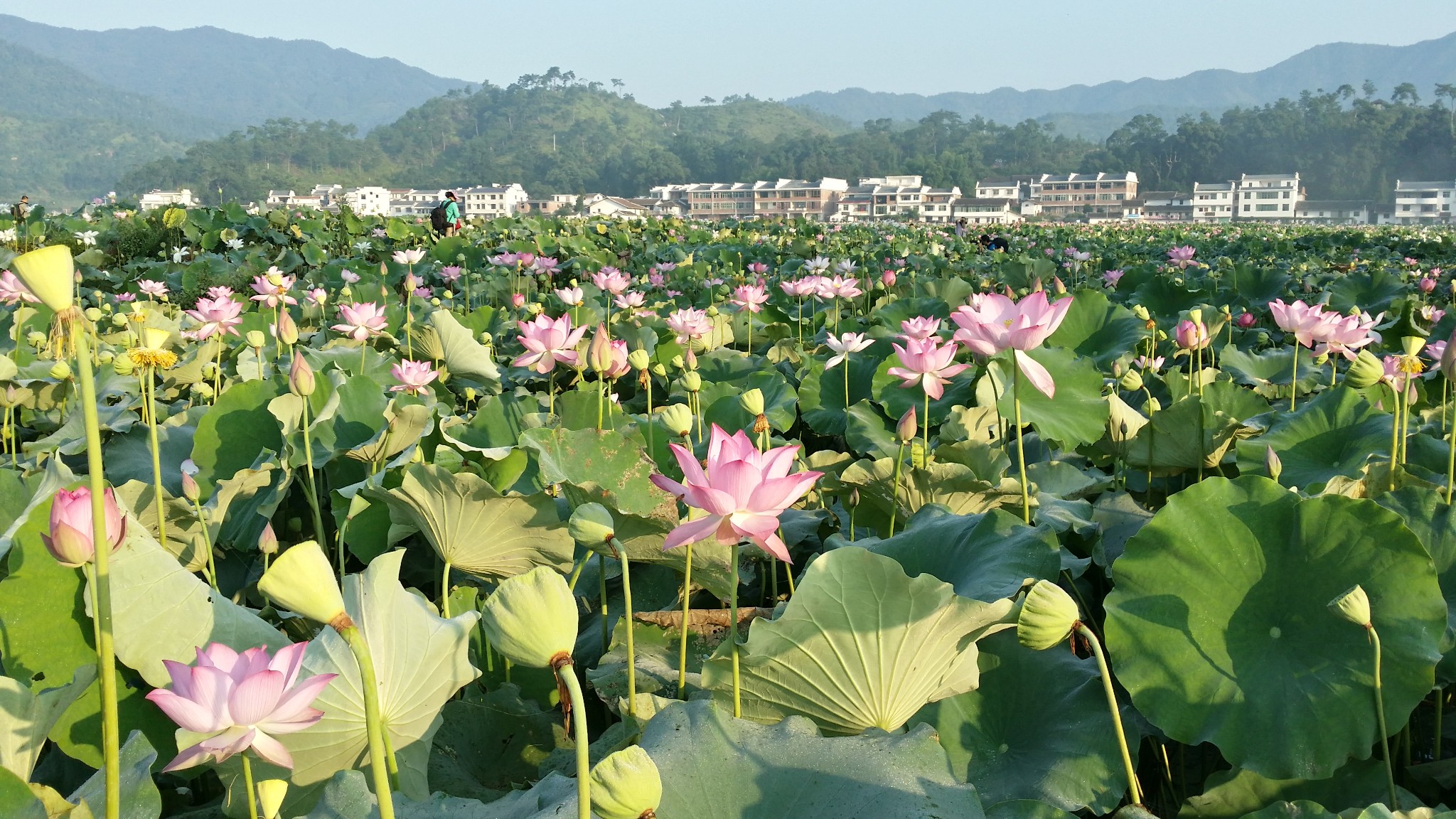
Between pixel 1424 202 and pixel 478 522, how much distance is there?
285ft

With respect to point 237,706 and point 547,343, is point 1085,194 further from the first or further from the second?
point 237,706

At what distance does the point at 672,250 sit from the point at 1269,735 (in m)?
7.88

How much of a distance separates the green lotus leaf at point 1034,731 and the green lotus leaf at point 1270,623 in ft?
0.21


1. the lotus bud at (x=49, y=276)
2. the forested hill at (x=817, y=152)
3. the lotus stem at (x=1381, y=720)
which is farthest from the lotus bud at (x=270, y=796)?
the forested hill at (x=817, y=152)

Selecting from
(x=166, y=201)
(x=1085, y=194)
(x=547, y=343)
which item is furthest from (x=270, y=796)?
(x=1085, y=194)

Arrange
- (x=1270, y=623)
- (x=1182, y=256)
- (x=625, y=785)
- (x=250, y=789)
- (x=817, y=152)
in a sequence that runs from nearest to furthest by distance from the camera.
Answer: (x=625, y=785), (x=250, y=789), (x=1270, y=623), (x=1182, y=256), (x=817, y=152)

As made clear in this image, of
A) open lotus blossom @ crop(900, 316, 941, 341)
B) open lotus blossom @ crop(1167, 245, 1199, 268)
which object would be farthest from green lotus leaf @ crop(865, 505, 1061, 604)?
open lotus blossom @ crop(1167, 245, 1199, 268)

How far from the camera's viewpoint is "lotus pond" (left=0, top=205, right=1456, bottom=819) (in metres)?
0.87

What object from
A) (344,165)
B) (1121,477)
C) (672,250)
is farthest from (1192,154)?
(1121,477)

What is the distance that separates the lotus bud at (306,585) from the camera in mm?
654

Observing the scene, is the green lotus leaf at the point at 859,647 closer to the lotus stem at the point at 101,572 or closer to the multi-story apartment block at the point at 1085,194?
the lotus stem at the point at 101,572

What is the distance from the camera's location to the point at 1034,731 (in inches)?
47.0

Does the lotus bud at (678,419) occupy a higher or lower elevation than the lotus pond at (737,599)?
higher

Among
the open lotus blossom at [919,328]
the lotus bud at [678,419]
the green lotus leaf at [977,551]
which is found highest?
the open lotus blossom at [919,328]
